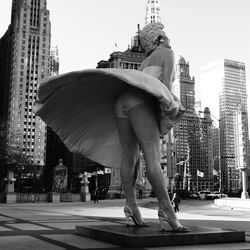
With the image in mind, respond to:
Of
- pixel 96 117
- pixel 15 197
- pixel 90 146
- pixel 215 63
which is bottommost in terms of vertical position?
pixel 15 197

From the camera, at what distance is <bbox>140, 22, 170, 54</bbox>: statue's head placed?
6598 mm

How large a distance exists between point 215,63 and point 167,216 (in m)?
129

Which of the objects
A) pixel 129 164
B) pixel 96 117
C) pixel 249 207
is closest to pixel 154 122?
pixel 129 164

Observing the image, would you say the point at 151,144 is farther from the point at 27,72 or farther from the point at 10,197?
the point at 27,72

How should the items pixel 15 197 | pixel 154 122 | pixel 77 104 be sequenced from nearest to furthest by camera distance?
pixel 154 122 → pixel 77 104 → pixel 15 197

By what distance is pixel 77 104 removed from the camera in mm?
6285

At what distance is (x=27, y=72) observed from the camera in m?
126

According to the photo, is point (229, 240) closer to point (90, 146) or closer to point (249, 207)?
point (90, 146)

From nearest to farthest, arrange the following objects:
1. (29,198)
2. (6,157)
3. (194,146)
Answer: (29,198) < (6,157) < (194,146)

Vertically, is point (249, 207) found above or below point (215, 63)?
below

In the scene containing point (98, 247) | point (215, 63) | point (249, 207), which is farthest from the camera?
point (215, 63)

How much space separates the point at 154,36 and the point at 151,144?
1.99 metres

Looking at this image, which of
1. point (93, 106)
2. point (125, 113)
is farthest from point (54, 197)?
point (125, 113)

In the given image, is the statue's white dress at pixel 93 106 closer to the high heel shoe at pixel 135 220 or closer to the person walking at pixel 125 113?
the person walking at pixel 125 113
